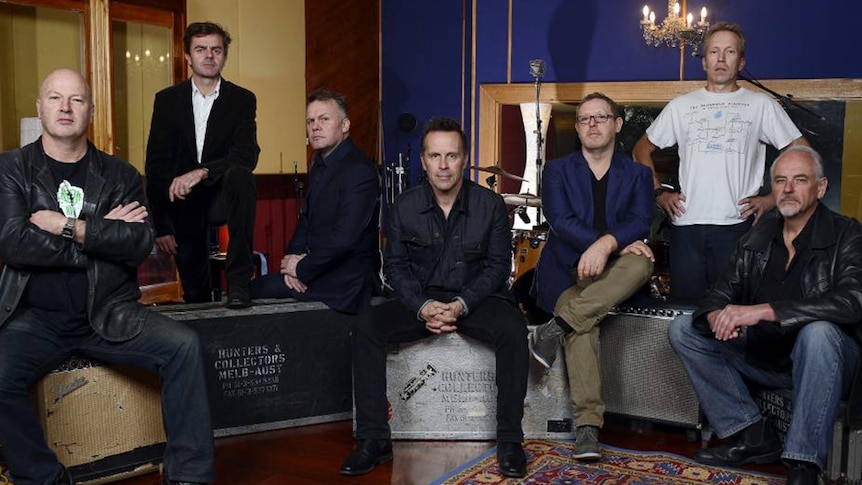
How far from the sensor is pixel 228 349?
393 centimetres

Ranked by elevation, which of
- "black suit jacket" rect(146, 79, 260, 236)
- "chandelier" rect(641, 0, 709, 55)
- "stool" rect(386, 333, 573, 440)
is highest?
"chandelier" rect(641, 0, 709, 55)

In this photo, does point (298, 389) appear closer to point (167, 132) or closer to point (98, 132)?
point (167, 132)

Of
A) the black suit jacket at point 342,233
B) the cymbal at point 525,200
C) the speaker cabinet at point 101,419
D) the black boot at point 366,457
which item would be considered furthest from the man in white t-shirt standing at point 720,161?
the speaker cabinet at point 101,419

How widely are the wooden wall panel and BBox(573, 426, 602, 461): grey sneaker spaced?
16.3 feet

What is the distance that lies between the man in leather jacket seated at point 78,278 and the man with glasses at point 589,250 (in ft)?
4.56

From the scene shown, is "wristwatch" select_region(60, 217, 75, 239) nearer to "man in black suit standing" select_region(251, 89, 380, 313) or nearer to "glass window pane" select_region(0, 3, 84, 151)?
"man in black suit standing" select_region(251, 89, 380, 313)

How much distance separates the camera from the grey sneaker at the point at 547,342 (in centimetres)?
373

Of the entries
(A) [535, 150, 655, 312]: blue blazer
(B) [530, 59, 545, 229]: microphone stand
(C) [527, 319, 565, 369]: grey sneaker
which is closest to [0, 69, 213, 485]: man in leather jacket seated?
(C) [527, 319, 565, 369]: grey sneaker

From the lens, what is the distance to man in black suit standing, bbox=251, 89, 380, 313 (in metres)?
4.05

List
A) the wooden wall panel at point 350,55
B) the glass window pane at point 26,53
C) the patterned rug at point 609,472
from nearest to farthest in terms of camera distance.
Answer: the patterned rug at point 609,472 < the glass window pane at point 26,53 < the wooden wall panel at point 350,55

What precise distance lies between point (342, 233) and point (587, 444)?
4.35 ft

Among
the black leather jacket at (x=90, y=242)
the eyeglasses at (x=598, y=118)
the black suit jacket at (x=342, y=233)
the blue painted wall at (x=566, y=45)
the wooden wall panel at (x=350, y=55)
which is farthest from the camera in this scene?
the wooden wall panel at (x=350, y=55)

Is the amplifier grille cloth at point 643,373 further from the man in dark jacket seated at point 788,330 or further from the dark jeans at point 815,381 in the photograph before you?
the dark jeans at point 815,381

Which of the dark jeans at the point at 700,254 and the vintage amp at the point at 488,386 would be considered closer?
the vintage amp at the point at 488,386
